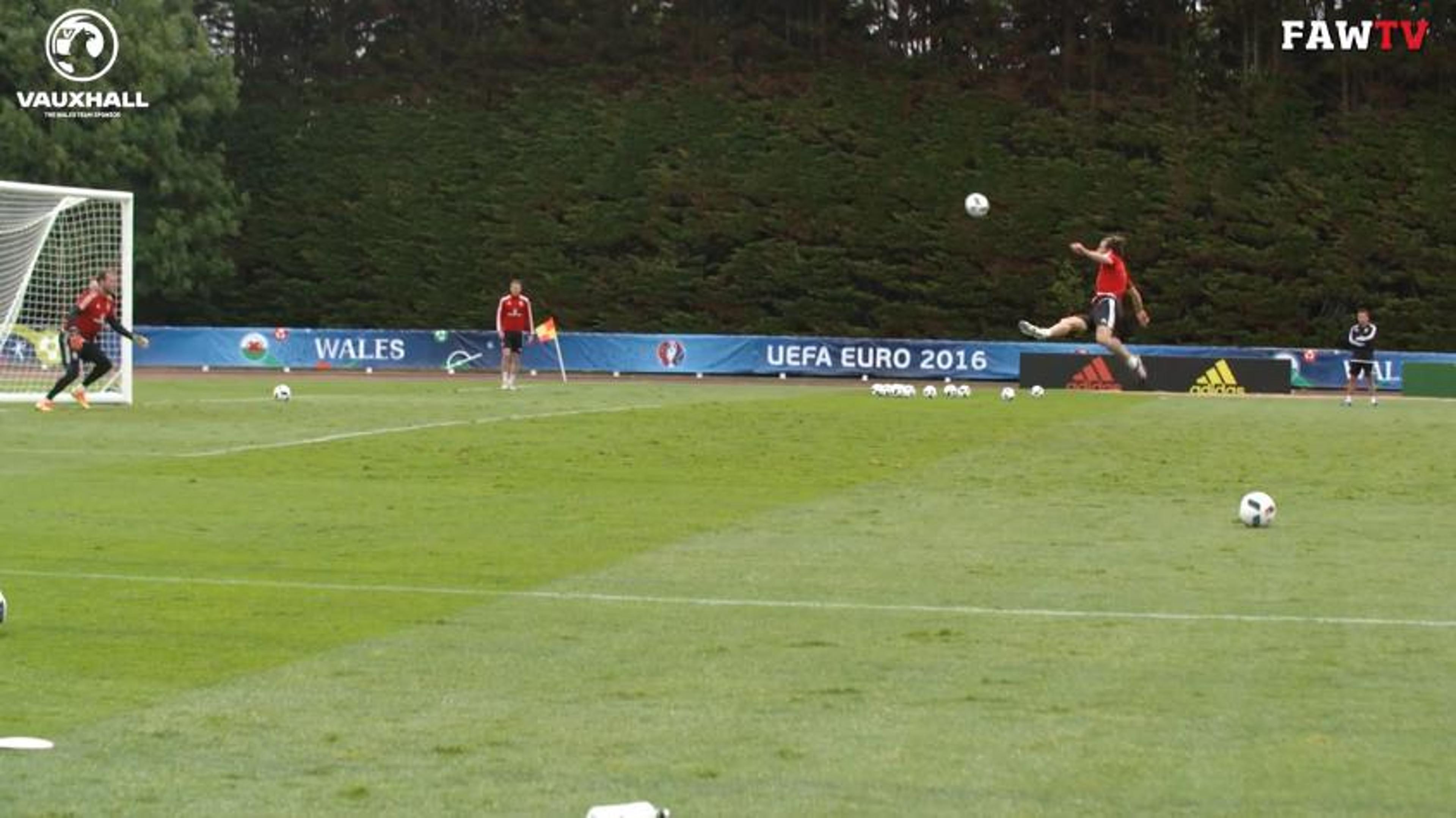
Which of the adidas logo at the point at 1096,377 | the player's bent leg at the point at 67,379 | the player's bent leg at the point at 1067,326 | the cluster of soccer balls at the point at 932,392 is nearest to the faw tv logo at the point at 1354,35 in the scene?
the adidas logo at the point at 1096,377

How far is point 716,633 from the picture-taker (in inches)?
477

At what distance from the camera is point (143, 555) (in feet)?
50.8

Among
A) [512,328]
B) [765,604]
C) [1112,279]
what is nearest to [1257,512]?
[765,604]

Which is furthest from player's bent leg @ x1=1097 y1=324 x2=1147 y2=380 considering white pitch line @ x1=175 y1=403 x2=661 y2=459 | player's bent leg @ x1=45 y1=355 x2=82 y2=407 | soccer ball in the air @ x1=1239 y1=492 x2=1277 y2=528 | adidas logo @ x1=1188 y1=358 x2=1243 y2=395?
adidas logo @ x1=1188 y1=358 x2=1243 y2=395

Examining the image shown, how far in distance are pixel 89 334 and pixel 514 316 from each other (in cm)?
1208

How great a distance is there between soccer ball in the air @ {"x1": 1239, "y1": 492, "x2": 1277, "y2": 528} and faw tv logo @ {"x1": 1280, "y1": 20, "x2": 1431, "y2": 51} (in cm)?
4704

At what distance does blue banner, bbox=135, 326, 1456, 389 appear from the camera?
192 feet

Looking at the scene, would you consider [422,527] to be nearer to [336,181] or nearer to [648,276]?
[648,276]

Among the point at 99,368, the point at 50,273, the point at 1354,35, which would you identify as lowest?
the point at 99,368

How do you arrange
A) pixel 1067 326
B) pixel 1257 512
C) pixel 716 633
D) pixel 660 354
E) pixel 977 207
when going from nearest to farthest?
pixel 716 633, pixel 1257 512, pixel 1067 326, pixel 977 207, pixel 660 354

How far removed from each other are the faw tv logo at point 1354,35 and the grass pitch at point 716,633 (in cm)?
3949

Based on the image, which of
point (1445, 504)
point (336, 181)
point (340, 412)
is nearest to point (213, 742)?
point (1445, 504)

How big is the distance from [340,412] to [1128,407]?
1528 centimetres

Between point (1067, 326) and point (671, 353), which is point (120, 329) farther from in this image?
point (671, 353)
